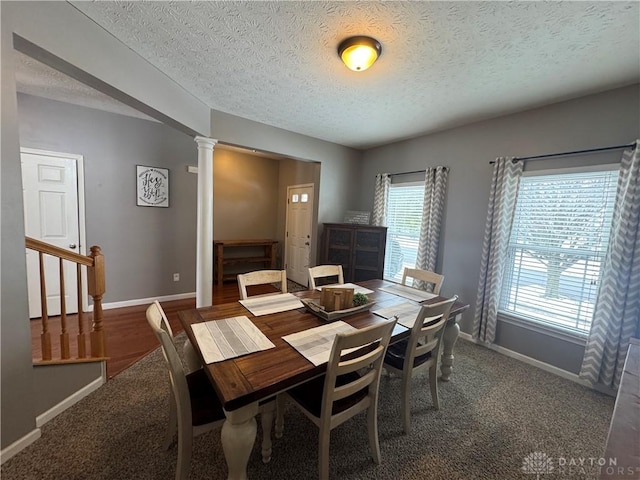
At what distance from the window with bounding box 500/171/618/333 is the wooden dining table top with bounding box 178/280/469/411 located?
2005 mm

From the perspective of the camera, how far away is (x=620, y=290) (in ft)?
6.82

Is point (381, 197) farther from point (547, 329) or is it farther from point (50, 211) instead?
point (50, 211)

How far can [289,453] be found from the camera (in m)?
1.52

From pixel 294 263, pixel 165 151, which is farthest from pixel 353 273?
pixel 165 151

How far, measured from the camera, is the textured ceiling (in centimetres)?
146

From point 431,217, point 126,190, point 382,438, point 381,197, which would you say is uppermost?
point 381,197

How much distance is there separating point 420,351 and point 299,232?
360 centimetres

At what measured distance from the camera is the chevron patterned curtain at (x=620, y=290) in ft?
6.65

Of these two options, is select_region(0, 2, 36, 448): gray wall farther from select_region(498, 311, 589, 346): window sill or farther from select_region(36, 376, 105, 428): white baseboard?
select_region(498, 311, 589, 346): window sill

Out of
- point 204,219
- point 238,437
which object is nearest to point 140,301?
point 204,219

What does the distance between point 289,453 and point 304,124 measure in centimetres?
336

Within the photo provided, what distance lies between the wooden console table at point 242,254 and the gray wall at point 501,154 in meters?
2.98

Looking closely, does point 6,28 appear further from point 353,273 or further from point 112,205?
point 353,273

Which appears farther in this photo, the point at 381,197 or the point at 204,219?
the point at 381,197
